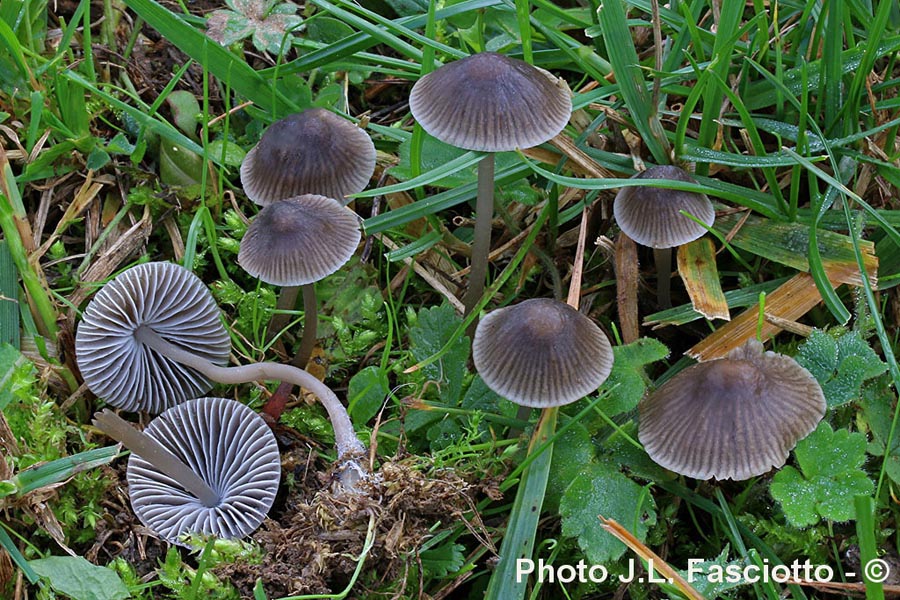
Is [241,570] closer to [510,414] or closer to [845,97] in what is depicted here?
[510,414]

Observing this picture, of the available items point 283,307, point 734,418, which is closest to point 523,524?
point 734,418

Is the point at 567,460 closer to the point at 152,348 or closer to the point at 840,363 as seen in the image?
the point at 840,363

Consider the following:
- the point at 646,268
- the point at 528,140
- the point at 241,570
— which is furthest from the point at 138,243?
the point at 646,268

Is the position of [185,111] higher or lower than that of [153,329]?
higher

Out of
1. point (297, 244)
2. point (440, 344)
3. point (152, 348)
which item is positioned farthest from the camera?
point (152, 348)

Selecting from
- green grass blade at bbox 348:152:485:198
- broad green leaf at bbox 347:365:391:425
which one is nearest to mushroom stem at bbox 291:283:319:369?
broad green leaf at bbox 347:365:391:425

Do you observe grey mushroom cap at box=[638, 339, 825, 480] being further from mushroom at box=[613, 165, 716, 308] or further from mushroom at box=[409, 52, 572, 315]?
mushroom at box=[409, 52, 572, 315]

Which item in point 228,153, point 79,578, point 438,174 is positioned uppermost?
point 228,153
